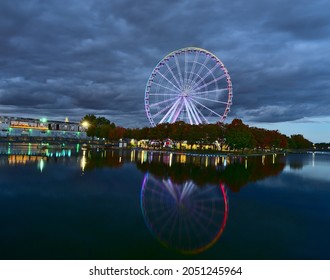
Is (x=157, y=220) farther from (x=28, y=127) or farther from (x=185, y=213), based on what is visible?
(x=28, y=127)

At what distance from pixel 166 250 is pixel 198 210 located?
6.32 metres

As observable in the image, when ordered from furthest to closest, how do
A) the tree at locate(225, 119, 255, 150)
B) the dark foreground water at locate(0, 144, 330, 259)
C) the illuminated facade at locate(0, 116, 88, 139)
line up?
1. the illuminated facade at locate(0, 116, 88, 139)
2. the tree at locate(225, 119, 255, 150)
3. the dark foreground water at locate(0, 144, 330, 259)

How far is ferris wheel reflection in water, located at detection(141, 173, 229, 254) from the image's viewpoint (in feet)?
40.9

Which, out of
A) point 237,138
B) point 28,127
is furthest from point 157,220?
point 28,127

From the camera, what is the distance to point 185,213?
651 inches

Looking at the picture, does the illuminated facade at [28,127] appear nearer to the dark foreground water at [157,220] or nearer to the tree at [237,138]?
the tree at [237,138]

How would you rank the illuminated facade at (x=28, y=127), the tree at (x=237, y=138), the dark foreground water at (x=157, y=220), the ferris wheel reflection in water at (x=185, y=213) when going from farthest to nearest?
the illuminated facade at (x=28, y=127)
the tree at (x=237, y=138)
the ferris wheel reflection in water at (x=185, y=213)
the dark foreground water at (x=157, y=220)

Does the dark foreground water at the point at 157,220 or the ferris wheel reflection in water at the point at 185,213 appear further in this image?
the ferris wheel reflection in water at the point at 185,213

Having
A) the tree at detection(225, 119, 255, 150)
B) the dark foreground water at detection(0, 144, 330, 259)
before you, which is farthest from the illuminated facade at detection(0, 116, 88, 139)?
the dark foreground water at detection(0, 144, 330, 259)

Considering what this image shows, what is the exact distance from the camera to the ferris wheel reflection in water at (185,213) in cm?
1246

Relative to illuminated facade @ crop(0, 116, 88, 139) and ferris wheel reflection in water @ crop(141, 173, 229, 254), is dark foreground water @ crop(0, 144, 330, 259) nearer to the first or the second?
ferris wheel reflection in water @ crop(141, 173, 229, 254)

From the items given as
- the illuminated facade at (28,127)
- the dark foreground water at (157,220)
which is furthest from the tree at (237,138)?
the illuminated facade at (28,127)

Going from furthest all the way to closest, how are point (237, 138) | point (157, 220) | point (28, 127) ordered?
point (28, 127) < point (237, 138) < point (157, 220)

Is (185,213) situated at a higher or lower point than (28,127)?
lower
